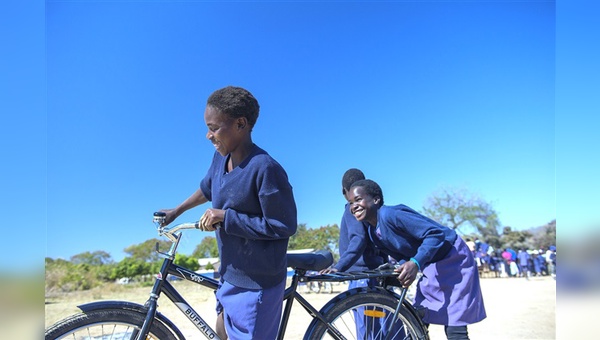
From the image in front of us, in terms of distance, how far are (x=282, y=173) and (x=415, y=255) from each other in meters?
1.34

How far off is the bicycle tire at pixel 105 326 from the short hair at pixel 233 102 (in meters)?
1.17

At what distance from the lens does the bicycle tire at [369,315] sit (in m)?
→ 3.24

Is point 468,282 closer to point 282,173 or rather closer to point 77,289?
point 282,173

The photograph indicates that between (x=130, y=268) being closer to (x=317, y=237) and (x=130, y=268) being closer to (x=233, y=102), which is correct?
(x=317, y=237)

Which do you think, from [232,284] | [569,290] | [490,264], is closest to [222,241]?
[232,284]

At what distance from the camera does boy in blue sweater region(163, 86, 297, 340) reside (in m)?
2.59

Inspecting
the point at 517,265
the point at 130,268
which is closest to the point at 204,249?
the point at 130,268

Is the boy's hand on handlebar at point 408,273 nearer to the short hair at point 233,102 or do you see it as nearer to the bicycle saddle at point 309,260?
the bicycle saddle at point 309,260

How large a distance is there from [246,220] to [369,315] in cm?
134

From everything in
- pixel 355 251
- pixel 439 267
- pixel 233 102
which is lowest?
pixel 439 267

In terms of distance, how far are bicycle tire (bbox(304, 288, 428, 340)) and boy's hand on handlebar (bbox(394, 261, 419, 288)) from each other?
0.57 ft

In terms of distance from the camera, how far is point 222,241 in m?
2.79

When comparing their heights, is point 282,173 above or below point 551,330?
above

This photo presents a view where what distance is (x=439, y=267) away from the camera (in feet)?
11.9
